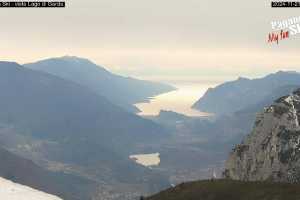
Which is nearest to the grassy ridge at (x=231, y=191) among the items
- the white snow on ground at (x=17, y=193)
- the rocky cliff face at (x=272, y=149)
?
the rocky cliff face at (x=272, y=149)

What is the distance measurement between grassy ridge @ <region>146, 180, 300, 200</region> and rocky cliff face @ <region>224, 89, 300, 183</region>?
47007 mm

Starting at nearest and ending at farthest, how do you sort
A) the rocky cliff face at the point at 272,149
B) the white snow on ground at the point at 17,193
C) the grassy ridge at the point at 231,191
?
1. the white snow on ground at the point at 17,193
2. the grassy ridge at the point at 231,191
3. the rocky cliff face at the point at 272,149

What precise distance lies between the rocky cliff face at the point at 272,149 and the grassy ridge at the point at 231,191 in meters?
47.0

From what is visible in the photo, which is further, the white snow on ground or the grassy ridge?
the grassy ridge

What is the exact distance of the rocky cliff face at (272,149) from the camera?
535 feet

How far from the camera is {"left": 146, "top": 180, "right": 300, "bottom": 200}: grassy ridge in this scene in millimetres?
91188

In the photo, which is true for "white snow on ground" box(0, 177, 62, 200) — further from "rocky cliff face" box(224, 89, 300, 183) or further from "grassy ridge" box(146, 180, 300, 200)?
"rocky cliff face" box(224, 89, 300, 183)

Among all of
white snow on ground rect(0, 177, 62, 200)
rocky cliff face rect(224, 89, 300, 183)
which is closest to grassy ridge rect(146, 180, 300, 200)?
rocky cliff face rect(224, 89, 300, 183)

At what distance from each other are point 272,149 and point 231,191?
2789 inches

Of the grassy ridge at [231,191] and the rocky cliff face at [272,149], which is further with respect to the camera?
the rocky cliff face at [272,149]

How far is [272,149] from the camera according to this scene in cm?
17162

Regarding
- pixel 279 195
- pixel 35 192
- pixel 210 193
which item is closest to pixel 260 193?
pixel 279 195

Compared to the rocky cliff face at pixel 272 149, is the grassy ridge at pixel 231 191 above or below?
above

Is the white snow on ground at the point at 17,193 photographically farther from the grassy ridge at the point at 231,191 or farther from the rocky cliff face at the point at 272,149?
the rocky cliff face at the point at 272,149
